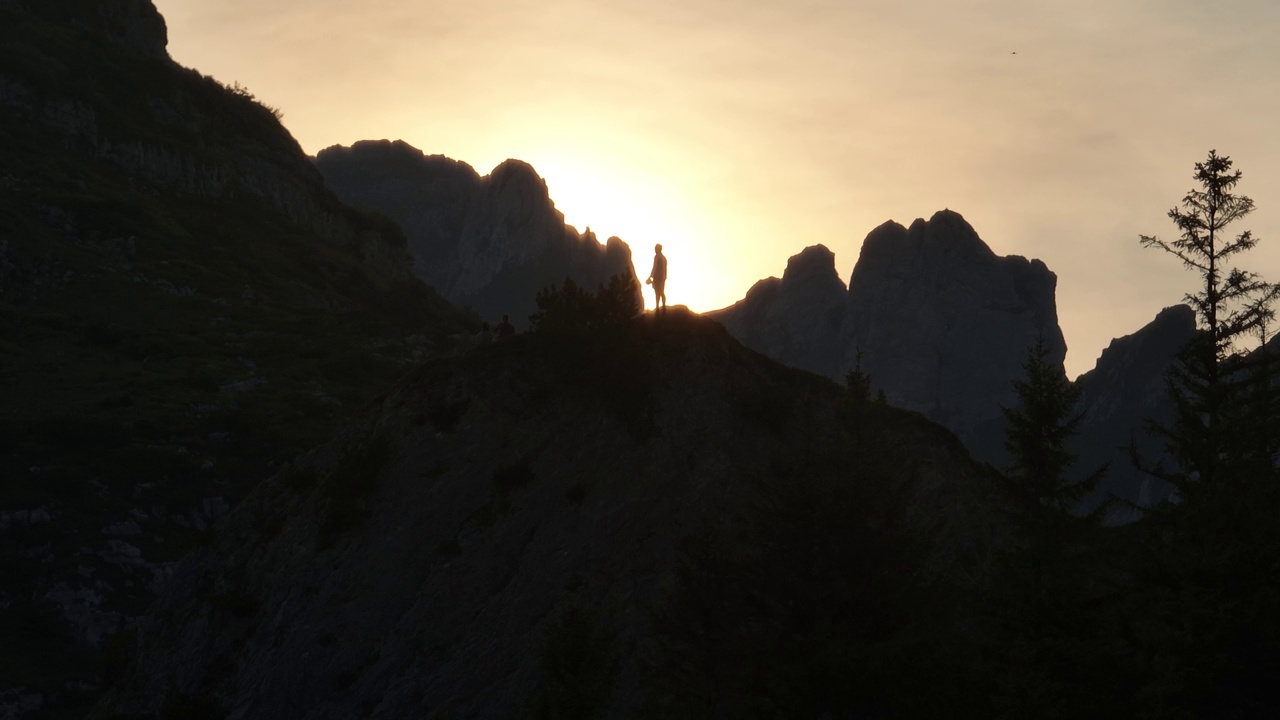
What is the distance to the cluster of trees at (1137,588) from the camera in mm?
30141

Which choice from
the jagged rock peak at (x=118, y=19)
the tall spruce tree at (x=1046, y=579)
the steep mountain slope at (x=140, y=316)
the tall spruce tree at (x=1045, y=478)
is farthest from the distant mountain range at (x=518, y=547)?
the jagged rock peak at (x=118, y=19)

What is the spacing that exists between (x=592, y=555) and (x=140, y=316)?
252ft

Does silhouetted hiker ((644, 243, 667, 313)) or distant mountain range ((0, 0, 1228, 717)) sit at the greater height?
silhouetted hiker ((644, 243, 667, 313))

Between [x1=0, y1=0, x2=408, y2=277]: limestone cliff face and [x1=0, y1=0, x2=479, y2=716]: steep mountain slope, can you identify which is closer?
[x1=0, y1=0, x2=479, y2=716]: steep mountain slope

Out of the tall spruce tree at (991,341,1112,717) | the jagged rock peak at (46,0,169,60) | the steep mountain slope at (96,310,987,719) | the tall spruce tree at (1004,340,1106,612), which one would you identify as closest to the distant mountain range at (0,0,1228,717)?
the steep mountain slope at (96,310,987,719)

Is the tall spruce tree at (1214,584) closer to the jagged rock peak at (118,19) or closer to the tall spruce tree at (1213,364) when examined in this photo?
the tall spruce tree at (1213,364)

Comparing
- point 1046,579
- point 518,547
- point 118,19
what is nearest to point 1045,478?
point 1046,579

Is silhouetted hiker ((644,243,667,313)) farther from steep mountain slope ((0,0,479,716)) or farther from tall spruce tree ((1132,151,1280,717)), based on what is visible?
steep mountain slope ((0,0,479,716))

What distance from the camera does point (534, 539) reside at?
41.8 meters

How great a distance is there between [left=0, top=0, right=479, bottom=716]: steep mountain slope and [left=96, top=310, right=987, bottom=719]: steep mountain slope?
1922 centimetres

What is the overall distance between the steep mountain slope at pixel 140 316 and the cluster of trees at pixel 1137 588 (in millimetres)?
42421

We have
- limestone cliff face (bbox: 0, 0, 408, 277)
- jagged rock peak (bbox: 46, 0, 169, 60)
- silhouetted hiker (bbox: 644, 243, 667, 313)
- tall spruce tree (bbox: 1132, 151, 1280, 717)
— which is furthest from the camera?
jagged rock peak (bbox: 46, 0, 169, 60)

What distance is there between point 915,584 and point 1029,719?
417cm

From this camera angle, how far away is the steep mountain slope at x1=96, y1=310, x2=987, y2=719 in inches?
1276
